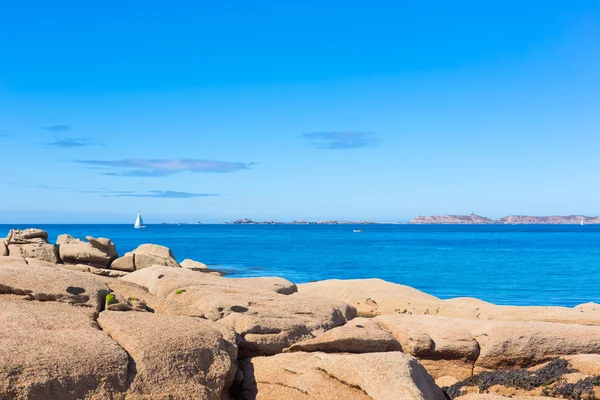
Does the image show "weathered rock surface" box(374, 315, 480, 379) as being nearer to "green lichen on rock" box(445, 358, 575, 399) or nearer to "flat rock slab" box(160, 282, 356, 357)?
"green lichen on rock" box(445, 358, 575, 399)

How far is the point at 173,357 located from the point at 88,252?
29.8 meters

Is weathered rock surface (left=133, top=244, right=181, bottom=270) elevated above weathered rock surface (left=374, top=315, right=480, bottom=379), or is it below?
above

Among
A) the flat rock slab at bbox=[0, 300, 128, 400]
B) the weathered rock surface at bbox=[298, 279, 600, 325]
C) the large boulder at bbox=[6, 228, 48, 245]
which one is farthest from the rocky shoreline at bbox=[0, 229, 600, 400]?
the large boulder at bbox=[6, 228, 48, 245]

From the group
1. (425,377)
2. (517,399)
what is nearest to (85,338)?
(425,377)

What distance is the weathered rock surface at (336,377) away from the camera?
12.8 m

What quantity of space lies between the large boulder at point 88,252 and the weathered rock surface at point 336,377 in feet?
92.4

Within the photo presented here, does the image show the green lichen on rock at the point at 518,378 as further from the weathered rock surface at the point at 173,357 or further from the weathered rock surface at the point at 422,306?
the weathered rock surface at the point at 422,306

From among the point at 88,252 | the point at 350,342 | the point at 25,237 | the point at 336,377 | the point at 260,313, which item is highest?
the point at 25,237

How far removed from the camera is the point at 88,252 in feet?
132

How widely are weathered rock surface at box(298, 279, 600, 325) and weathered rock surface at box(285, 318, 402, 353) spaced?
984 cm

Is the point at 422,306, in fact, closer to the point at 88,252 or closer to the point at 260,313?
the point at 260,313

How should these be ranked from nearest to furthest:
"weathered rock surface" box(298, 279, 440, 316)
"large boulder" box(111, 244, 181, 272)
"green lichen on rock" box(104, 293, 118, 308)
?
"green lichen on rock" box(104, 293, 118, 308), "weathered rock surface" box(298, 279, 440, 316), "large boulder" box(111, 244, 181, 272)

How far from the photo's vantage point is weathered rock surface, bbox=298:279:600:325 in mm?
24359

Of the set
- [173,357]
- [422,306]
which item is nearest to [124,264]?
[422,306]
